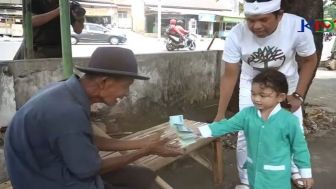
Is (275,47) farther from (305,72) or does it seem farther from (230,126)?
(230,126)

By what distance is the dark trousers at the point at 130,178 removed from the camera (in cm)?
237

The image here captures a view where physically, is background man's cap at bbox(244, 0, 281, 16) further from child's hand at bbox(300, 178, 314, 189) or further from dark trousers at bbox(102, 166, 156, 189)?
dark trousers at bbox(102, 166, 156, 189)

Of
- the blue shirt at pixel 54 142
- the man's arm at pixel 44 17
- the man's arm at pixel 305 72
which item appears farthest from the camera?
the man's arm at pixel 44 17

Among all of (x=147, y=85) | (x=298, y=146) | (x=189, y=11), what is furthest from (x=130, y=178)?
(x=189, y=11)

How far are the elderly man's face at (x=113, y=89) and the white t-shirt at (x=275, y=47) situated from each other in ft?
4.48

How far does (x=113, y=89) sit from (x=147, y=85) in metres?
3.31

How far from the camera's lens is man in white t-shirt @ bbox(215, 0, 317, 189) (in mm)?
2711

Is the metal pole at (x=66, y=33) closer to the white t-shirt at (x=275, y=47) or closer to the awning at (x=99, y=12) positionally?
the white t-shirt at (x=275, y=47)

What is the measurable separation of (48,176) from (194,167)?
2566 millimetres

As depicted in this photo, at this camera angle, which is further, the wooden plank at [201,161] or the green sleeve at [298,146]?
the wooden plank at [201,161]

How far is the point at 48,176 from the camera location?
1.75 m

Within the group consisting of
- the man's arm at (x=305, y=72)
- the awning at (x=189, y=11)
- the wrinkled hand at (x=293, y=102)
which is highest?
the awning at (x=189, y=11)

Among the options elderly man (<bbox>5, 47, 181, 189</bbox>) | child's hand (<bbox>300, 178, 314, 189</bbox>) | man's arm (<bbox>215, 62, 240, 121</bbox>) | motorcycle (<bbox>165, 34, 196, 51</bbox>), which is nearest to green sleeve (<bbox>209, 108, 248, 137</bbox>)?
man's arm (<bbox>215, 62, 240, 121</bbox>)

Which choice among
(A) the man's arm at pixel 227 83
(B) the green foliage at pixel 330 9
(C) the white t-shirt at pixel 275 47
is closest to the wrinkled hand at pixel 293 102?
(C) the white t-shirt at pixel 275 47
